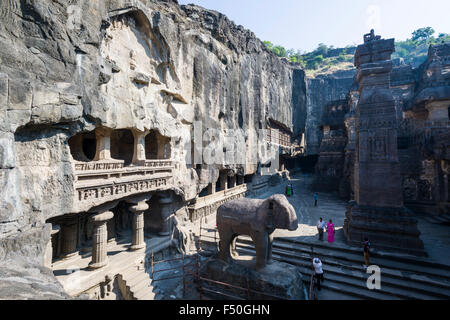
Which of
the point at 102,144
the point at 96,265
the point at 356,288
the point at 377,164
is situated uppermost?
the point at 102,144

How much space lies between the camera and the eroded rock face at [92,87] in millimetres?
5629

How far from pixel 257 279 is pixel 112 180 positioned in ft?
22.8

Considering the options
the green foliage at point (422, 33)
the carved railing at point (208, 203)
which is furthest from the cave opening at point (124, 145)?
the green foliage at point (422, 33)

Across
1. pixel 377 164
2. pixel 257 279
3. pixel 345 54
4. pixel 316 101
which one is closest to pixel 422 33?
pixel 345 54

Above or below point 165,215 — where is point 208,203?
below

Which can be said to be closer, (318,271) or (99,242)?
(318,271)

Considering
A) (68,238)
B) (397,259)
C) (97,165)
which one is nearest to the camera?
(97,165)

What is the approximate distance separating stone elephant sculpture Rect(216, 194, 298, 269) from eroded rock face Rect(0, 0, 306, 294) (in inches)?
214

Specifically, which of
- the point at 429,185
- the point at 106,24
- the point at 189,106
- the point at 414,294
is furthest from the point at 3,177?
the point at 429,185

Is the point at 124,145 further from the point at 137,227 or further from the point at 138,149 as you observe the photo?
the point at 137,227

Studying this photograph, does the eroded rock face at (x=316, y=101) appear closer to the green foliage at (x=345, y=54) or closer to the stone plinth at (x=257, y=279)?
the green foliage at (x=345, y=54)

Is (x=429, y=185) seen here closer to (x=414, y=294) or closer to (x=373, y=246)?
(x=373, y=246)

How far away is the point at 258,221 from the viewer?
8117mm

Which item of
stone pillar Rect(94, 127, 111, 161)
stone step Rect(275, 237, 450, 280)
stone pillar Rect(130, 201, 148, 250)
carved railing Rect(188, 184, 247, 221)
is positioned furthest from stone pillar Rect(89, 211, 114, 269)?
stone step Rect(275, 237, 450, 280)
